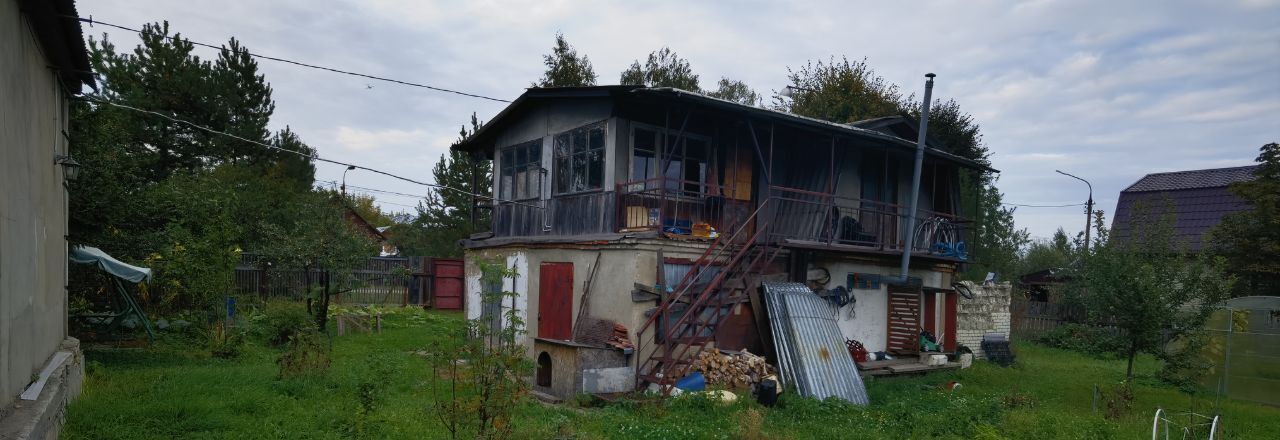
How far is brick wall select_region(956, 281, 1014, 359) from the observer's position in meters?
20.3

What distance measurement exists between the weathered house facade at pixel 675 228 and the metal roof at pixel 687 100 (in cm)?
4

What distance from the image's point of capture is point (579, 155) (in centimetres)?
1434

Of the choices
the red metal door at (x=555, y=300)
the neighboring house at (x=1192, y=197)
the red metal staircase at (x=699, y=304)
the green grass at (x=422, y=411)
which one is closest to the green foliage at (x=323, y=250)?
the green grass at (x=422, y=411)

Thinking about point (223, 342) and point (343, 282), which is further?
point (343, 282)

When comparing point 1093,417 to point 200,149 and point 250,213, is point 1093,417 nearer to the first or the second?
point 250,213

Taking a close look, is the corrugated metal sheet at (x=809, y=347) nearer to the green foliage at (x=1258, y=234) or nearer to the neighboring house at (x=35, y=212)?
the neighboring house at (x=35, y=212)

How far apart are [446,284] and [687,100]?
53.7ft

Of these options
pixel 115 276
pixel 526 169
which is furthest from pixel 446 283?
pixel 115 276

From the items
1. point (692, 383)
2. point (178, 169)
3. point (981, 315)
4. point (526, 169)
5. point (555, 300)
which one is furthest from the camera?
point (178, 169)

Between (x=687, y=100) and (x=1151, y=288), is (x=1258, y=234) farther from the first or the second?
(x=687, y=100)

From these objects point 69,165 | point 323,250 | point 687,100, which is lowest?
point 323,250

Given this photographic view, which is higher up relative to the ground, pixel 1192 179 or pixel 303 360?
pixel 1192 179

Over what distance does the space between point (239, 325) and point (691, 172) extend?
9035mm

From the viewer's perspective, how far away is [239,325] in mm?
14164
